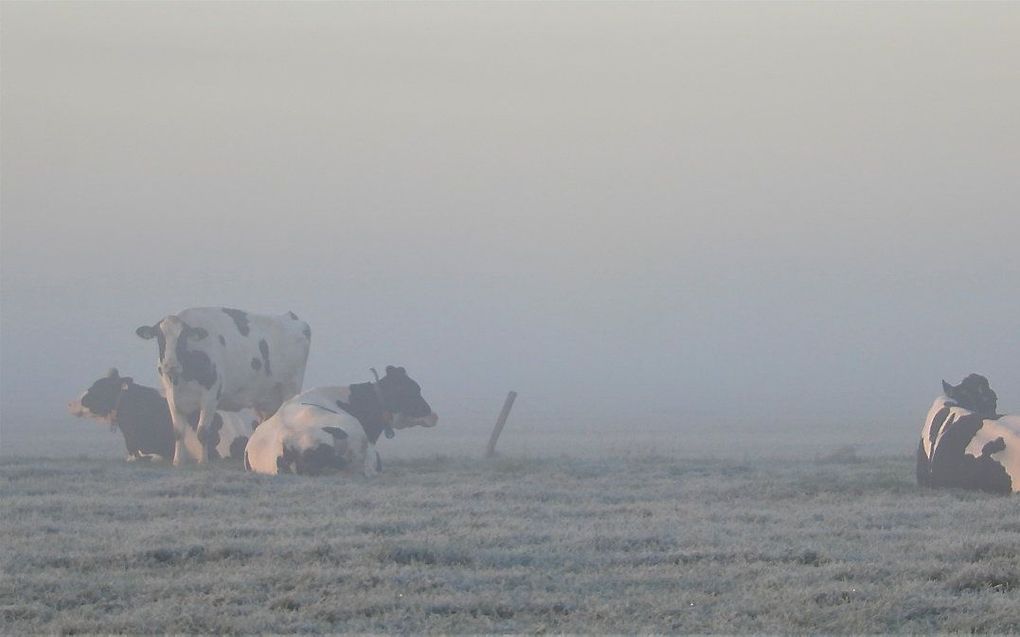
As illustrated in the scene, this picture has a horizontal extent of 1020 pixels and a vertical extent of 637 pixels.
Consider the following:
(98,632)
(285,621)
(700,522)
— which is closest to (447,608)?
(285,621)

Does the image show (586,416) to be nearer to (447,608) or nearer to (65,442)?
(65,442)

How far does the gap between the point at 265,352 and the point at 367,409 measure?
126 inches

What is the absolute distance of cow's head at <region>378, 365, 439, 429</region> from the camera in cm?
2253

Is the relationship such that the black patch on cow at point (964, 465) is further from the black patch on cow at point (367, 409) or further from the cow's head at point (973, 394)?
the black patch on cow at point (367, 409)

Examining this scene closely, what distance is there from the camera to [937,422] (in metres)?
17.0

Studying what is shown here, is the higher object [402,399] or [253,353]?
[253,353]

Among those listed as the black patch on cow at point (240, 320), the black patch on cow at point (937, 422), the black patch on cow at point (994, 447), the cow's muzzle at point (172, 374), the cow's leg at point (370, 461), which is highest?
the black patch on cow at point (240, 320)

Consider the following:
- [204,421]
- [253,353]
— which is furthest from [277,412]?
[253,353]

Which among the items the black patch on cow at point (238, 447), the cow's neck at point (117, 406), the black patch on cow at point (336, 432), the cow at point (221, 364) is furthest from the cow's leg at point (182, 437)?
the black patch on cow at point (336, 432)

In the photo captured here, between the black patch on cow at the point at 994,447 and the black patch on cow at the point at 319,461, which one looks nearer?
the black patch on cow at the point at 994,447

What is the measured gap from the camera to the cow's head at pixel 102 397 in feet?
83.9

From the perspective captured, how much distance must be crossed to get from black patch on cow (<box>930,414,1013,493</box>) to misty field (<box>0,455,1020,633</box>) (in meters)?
0.66

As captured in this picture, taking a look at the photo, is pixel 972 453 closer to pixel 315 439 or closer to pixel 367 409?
pixel 315 439

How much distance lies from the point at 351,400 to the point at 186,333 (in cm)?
291
